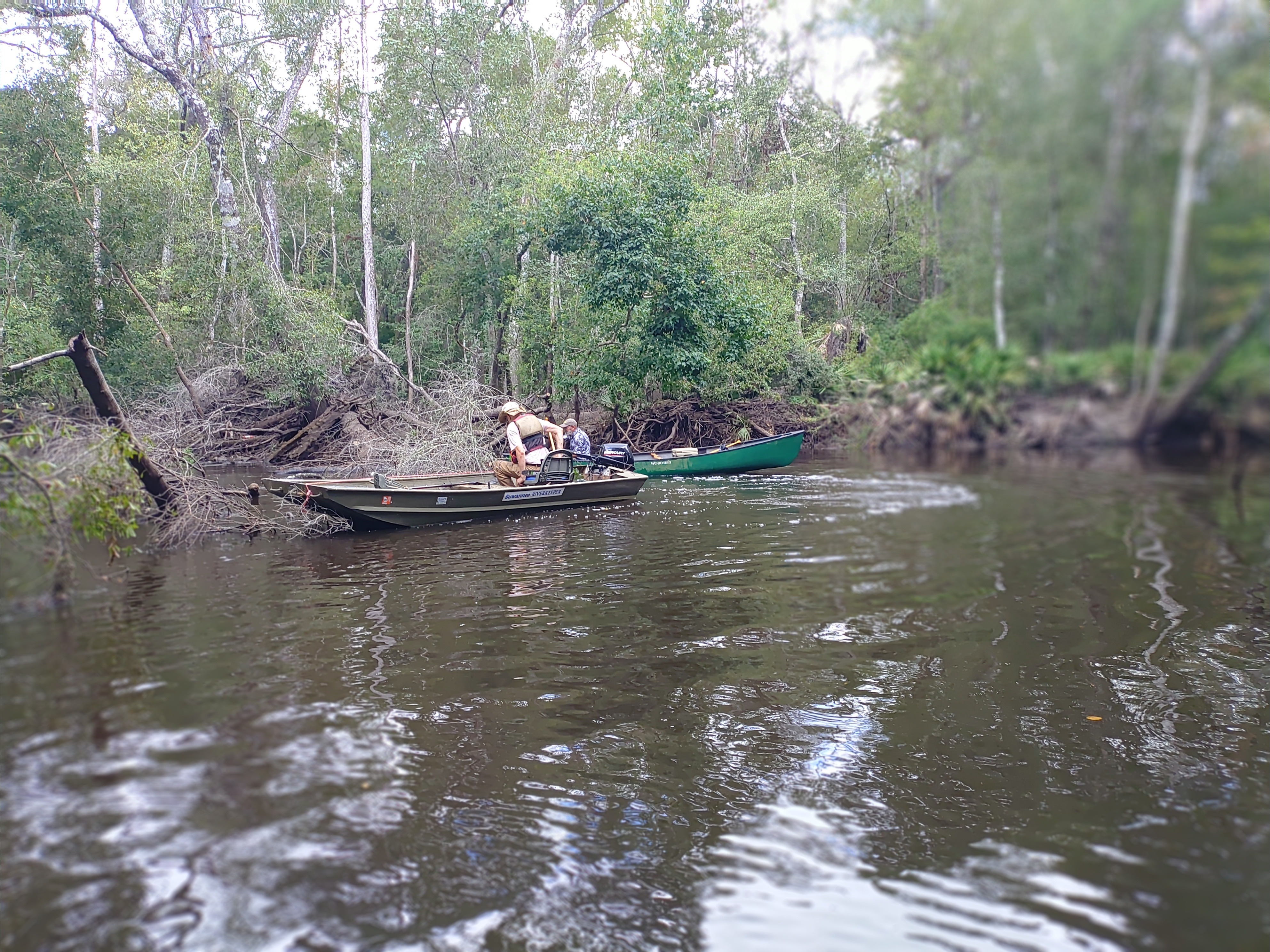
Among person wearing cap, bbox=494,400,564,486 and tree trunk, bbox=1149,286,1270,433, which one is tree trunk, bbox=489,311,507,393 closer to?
person wearing cap, bbox=494,400,564,486

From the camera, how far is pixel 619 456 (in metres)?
17.8

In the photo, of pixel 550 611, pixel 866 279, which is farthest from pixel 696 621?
pixel 866 279

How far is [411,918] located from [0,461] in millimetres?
3629

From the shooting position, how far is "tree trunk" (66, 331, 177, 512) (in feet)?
24.3

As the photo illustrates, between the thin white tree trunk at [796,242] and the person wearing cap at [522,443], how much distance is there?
12.9 m

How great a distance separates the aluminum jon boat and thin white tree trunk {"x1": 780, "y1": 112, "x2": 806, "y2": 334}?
11.7 meters

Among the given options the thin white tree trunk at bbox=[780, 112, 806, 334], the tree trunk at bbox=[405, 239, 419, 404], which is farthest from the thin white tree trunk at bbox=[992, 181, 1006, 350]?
the tree trunk at bbox=[405, 239, 419, 404]

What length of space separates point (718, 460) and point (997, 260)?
58.7ft

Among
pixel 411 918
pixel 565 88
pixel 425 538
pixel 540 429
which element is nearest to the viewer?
pixel 411 918

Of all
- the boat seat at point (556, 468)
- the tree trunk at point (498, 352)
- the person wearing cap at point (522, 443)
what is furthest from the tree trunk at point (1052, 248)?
the tree trunk at point (498, 352)

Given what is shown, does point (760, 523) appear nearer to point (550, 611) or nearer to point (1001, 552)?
point (1001, 552)

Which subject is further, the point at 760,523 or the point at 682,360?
the point at 760,523

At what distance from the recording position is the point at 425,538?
13930 millimetres

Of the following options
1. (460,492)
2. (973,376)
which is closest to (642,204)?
(460,492)
